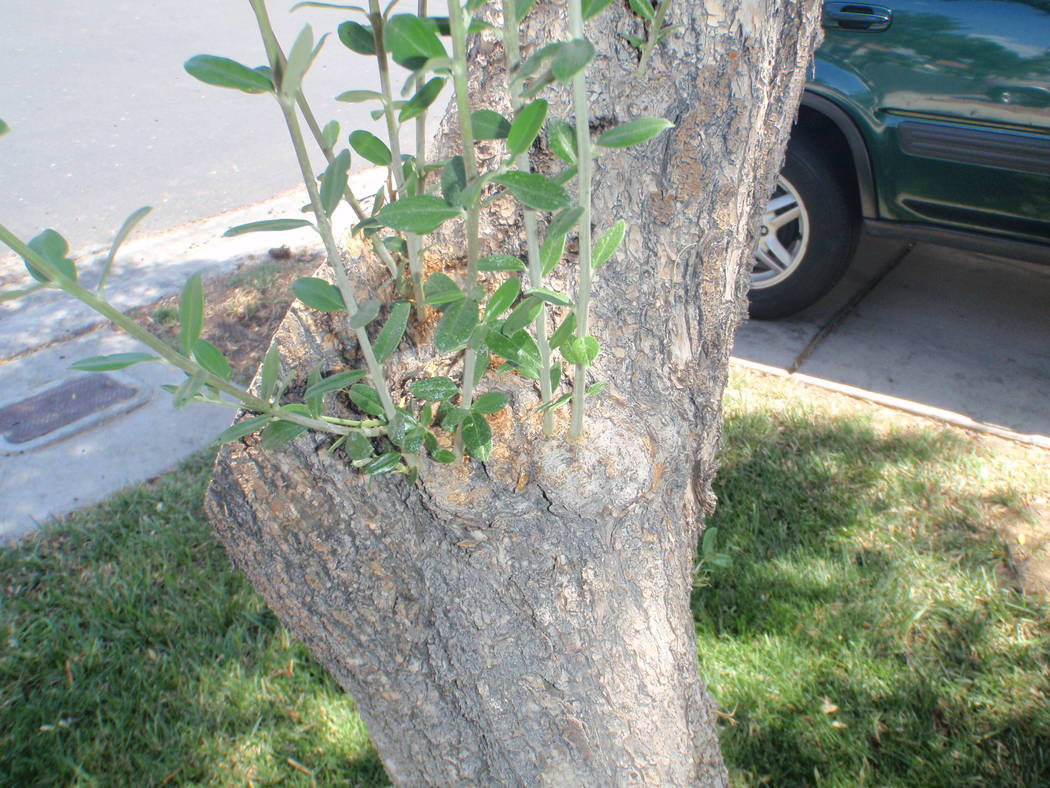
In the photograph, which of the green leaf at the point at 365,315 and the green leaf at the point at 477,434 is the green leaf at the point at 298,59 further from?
the green leaf at the point at 477,434

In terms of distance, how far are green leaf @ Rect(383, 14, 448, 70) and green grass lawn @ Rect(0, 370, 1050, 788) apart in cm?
182

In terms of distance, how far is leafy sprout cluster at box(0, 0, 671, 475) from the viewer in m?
0.74

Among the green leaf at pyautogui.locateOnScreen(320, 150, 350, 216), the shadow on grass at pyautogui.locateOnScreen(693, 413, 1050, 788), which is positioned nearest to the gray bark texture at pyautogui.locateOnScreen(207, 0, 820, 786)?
→ the green leaf at pyautogui.locateOnScreen(320, 150, 350, 216)

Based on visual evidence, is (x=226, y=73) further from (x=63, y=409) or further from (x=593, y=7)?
(x=63, y=409)

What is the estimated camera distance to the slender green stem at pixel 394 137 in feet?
2.90

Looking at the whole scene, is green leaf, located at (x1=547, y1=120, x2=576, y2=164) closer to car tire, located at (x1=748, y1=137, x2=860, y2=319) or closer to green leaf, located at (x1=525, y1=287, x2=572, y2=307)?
green leaf, located at (x1=525, y1=287, x2=572, y2=307)

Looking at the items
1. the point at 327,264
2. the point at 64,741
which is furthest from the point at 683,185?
the point at 64,741

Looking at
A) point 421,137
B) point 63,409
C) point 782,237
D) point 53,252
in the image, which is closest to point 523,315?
point 421,137

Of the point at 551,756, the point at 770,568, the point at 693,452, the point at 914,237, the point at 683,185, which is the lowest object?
the point at 770,568

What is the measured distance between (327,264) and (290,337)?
0.16 m

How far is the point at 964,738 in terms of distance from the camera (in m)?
2.01

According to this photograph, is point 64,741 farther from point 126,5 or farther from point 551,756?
point 126,5

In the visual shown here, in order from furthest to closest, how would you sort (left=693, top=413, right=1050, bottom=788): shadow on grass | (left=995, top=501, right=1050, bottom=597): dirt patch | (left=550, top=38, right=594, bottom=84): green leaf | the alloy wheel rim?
1. the alloy wheel rim
2. (left=995, top=501, right=1050, bottom=597): dirt patch
3. (left=693, top=413, right=1050, bottom=788): shadow on grass
4. (left=550, top=38, right=594, bottom=84): green leaf

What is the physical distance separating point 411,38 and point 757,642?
206 cm
